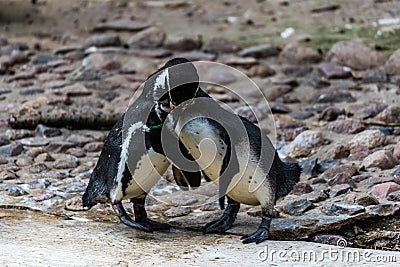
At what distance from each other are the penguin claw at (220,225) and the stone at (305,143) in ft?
4.26

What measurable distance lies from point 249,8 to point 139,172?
17.2ft

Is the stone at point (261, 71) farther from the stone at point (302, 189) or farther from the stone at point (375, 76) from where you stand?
the stone at point (302, 189)

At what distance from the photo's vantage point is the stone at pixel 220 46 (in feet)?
22.7

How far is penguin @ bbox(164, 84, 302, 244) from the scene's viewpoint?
10.8 feet

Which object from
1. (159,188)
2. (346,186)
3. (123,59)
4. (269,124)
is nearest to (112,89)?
(123,59)

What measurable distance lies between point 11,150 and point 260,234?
209 cm

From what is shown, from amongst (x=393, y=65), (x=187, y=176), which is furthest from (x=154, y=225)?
(x=393, y=65)

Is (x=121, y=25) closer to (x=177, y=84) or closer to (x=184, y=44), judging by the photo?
(x=184, y=44)

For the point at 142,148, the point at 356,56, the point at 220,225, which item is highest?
the point at 142,148

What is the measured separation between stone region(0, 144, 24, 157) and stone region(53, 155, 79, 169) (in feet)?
0.97

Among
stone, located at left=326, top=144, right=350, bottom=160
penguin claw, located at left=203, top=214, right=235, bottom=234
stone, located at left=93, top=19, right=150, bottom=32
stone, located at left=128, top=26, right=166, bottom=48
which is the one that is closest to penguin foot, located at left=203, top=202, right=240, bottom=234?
penguin claw, located at left=203, top=214, right=235, bottom=234

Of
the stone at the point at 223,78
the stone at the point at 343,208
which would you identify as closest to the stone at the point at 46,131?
the stone at the point at 223,78

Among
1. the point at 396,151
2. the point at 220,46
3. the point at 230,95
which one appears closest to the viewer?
the point at 396,151

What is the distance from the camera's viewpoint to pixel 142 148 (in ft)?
11.0
